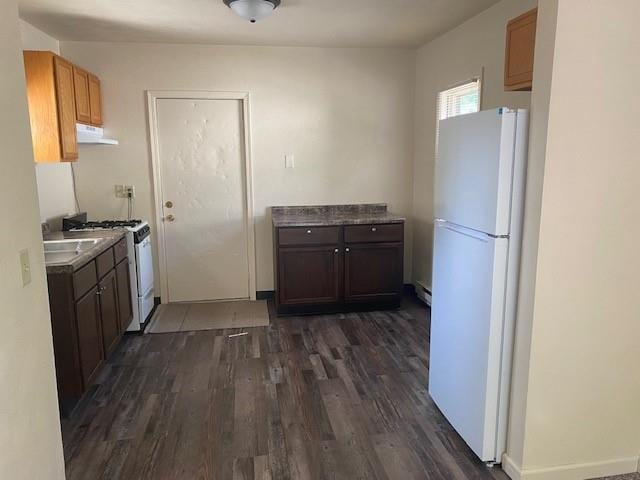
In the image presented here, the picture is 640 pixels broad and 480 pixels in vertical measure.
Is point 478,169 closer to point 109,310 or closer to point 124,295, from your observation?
point 109,310

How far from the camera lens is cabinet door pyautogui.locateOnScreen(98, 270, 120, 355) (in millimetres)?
3094

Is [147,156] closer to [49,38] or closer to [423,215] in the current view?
[49,38]

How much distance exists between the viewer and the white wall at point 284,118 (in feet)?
14.2

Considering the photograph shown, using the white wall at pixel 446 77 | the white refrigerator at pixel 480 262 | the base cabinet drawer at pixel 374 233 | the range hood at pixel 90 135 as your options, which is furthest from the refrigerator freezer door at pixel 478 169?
the range hood at pixel 90 135

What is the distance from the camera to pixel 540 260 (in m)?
1.93

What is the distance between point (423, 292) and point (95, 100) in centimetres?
358

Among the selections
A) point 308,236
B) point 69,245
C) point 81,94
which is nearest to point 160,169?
point 81,94

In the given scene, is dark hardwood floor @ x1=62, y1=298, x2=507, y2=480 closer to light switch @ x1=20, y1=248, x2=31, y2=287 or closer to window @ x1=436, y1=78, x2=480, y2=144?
light switch @ x1=20, y1=248, x2=31, y2=287

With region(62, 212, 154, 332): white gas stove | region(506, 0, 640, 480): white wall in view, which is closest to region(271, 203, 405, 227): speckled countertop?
region(62, 212, 154, 332): white gas stove

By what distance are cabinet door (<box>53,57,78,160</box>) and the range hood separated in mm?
124

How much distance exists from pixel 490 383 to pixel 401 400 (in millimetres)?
801

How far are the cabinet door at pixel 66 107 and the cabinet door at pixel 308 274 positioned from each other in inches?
72.5

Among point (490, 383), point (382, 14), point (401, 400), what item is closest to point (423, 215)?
point (382, 14)

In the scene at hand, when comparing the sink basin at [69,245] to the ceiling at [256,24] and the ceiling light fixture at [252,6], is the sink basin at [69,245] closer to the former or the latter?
the ceiling at [256,24]
